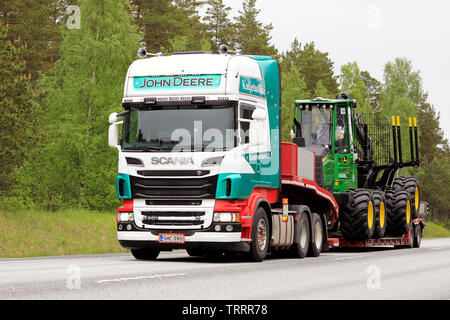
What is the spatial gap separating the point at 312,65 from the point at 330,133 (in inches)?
2723

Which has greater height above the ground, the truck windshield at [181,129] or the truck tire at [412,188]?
the truck windshield at [181,129]

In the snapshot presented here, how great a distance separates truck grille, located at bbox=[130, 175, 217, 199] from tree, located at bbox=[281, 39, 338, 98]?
74625mm

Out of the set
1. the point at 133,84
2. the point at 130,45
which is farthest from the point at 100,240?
the point at 130,45

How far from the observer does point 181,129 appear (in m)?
15.4

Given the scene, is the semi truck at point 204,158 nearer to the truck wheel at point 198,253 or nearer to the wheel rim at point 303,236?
the wheel rim at point 303,236

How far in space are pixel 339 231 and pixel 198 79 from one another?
8.89 metres

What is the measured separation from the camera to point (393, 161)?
1069 inches

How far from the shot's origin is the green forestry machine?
74.2 ft

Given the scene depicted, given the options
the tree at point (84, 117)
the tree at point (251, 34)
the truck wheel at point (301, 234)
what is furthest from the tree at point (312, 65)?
the truck wheel at point (301, 234)

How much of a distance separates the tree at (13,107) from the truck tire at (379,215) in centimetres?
1665

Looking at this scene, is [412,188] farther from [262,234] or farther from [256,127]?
[256,127]

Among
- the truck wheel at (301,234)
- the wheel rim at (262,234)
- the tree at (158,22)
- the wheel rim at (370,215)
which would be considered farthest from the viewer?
the tree at (158,22)

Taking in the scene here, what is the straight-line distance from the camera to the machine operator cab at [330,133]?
23.6 metres
